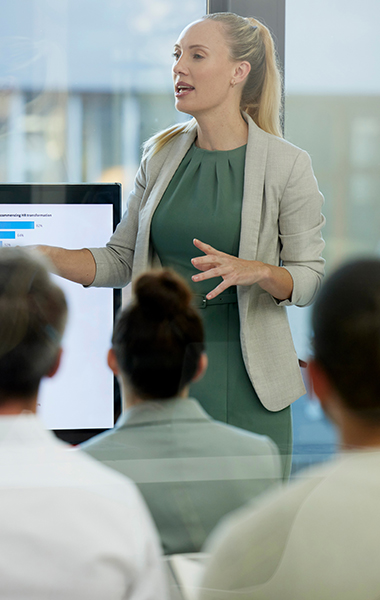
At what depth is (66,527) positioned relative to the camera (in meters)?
0.81

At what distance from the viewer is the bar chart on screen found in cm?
98

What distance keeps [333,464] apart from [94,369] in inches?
17.1

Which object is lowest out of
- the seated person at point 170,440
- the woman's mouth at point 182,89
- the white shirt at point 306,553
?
the white shirt at point 306,553

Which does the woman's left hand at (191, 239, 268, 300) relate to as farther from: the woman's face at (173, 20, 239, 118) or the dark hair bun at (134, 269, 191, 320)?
the woman's face at (173, 20, 239, 118)

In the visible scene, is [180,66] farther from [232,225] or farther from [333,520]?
[333,520]

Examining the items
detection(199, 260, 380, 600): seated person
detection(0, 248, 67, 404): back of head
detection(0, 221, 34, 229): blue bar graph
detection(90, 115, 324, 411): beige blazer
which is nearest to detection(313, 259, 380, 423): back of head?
detection(199, 260, 380, 600): seated person

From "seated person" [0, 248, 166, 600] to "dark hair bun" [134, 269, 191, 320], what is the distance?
15 cm

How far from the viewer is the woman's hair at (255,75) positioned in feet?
3.98

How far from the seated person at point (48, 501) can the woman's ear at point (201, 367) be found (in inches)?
8.0

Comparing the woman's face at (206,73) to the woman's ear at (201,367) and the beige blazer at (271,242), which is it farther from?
the woman's ear at (201,367)

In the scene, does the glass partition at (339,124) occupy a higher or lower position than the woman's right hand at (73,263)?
higher

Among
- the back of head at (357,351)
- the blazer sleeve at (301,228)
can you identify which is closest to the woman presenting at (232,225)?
the blazer sleeve at (301,228)

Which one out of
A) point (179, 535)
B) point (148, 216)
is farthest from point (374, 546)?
point (148, 216)

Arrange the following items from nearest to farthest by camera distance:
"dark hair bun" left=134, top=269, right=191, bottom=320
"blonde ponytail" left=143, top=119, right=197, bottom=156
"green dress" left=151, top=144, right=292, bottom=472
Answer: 1. "dark hair bun" left=134, top=269, right=191, bottom=320
2. "green dress" left=151, top=144, right=292, bottom=472
3. "blonde ponytail" left=143, top=119, right=197, bottom=156
